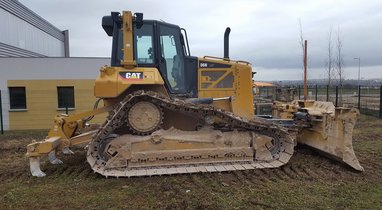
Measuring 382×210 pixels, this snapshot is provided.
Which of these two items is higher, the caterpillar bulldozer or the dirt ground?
the caterpillar bulldozer

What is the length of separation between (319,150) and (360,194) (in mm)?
2451

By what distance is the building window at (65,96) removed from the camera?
19094mm

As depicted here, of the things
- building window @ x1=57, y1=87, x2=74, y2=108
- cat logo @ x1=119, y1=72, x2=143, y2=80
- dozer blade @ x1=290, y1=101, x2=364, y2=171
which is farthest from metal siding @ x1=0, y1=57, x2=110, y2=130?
dozer blade @ x1=290, y1=101, x2=364, y2=171

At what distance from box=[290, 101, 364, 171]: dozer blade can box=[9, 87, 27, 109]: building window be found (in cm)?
1507

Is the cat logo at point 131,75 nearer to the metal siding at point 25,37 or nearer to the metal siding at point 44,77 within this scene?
the metal siding at point 44,77

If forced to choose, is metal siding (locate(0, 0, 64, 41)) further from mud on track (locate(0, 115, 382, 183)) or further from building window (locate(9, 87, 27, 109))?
mud on track (locate(0, 115, 382, 183))

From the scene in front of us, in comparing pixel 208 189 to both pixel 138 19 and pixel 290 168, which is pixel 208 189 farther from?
pixel 138 19

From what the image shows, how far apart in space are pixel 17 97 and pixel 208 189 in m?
15.9

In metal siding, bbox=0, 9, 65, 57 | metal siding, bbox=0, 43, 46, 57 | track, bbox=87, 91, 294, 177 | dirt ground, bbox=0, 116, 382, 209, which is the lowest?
dirt ground, bbox=0, 116, 382, 209

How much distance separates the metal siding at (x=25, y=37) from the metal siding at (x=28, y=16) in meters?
0.32

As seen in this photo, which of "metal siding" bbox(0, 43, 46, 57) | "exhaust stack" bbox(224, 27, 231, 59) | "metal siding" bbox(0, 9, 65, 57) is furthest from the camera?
"metal siding" bbox(0, 9, 65, 57)

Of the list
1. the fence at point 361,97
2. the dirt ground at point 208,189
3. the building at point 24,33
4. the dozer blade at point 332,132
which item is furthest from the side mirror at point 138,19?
the building at point 24,33

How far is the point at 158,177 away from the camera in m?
6.84

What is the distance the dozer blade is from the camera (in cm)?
713
